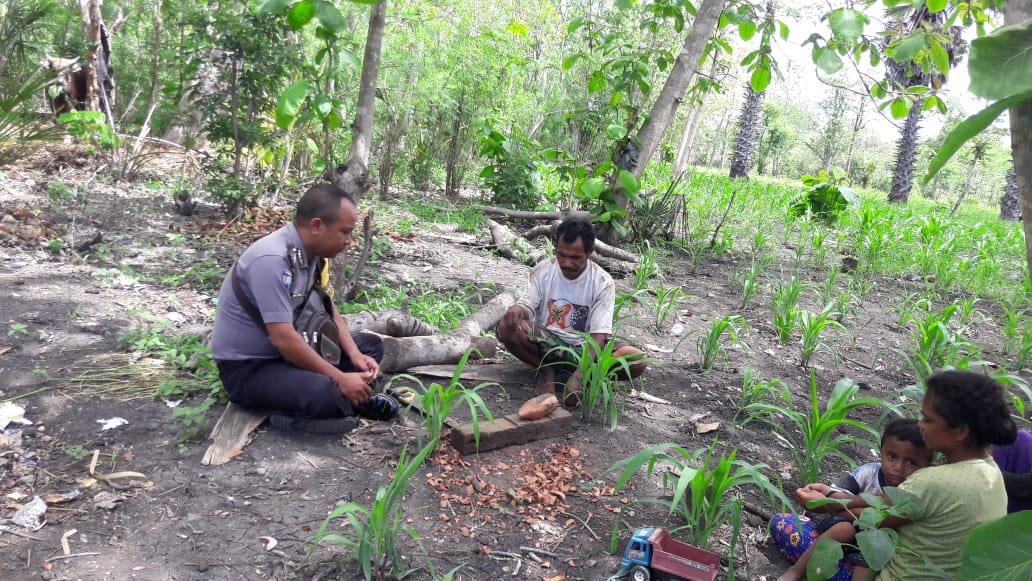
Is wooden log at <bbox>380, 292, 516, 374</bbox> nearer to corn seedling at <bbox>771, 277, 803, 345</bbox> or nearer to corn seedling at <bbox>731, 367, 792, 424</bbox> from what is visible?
corn seedling at <bbox>731, 367, 792, 424</bbox>

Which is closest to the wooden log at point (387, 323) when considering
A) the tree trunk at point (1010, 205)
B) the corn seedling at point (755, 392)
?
the corn seedling at point (755, 392)

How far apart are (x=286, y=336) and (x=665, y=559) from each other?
1.74 metres

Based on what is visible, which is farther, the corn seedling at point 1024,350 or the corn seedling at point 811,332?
the corn seedling at point 1024,350

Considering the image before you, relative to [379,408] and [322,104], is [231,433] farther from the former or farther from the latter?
[322,104]

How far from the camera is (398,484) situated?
2.05 m

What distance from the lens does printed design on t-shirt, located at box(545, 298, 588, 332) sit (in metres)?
3.58

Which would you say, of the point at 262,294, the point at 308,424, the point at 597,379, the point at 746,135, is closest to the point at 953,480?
the point at 597,379

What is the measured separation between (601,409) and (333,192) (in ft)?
5.82

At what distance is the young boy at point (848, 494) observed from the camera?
2104 millimetres

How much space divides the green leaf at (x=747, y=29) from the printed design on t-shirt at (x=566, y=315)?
1907 millimetres

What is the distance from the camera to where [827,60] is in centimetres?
251

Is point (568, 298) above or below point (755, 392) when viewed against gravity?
above

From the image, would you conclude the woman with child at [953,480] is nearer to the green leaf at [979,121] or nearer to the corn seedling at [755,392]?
the corn seedling at [755,392]

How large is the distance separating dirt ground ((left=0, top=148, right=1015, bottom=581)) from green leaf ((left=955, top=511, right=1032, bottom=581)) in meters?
1.36
